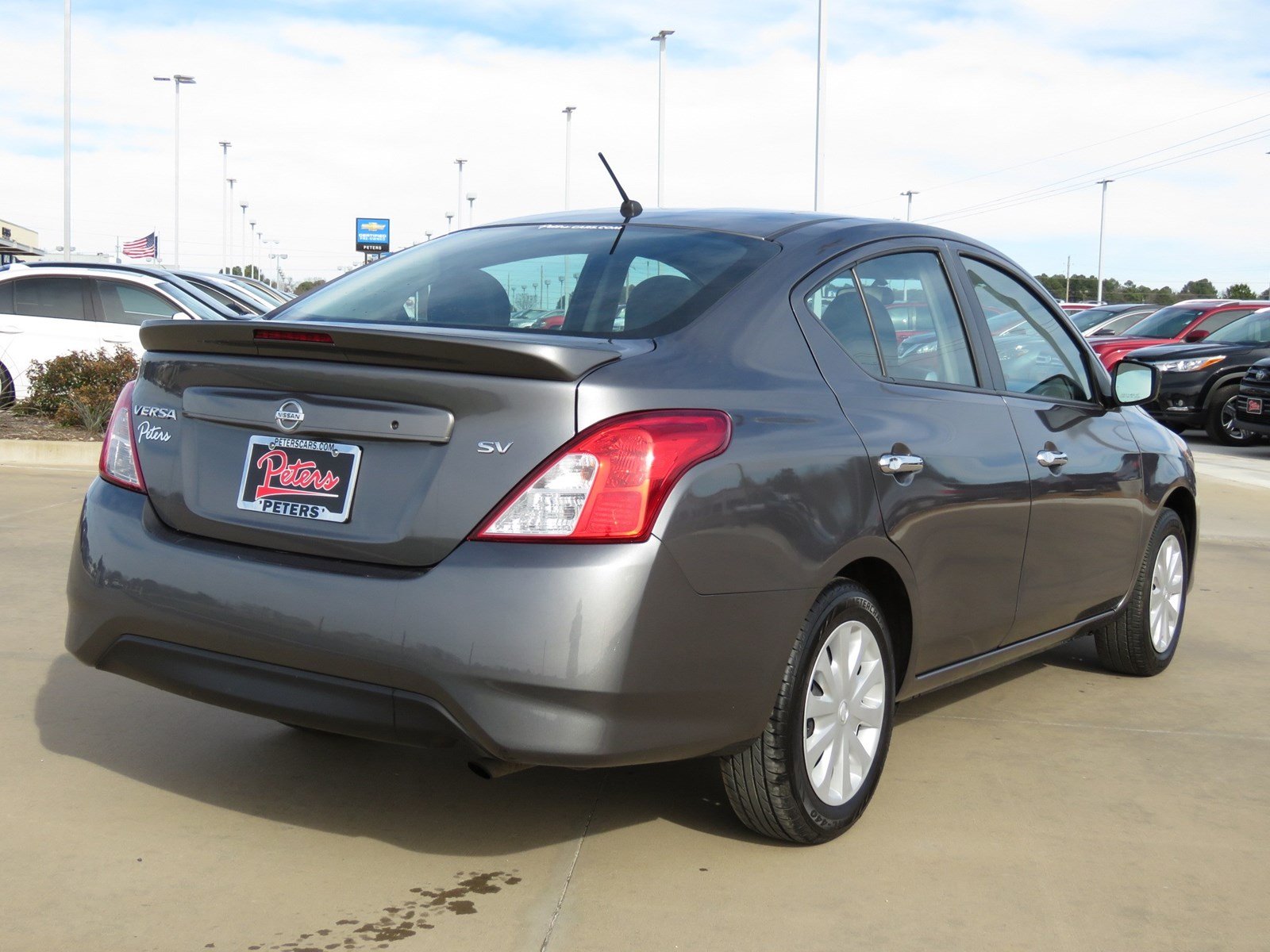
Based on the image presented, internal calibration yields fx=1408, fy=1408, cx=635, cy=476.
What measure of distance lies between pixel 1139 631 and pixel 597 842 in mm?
2744

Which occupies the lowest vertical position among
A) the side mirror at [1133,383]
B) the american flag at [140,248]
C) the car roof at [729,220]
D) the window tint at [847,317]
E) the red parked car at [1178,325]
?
the side mirror at [1133,383]

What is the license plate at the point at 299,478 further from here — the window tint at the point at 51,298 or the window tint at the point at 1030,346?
the window tint at the point at 51,298

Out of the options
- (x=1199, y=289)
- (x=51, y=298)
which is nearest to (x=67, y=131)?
(x=51, y=298)

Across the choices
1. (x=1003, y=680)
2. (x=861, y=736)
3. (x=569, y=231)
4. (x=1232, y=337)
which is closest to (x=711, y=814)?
(x=861, y=736)

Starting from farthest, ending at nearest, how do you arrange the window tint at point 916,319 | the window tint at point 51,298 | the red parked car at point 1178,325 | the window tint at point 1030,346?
the red parked car at point 1178,325 → the window tint at point 51,298 → the window tint at point 1030,346 → the window tint at point 916,319

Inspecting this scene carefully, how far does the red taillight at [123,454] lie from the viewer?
3.49 meters

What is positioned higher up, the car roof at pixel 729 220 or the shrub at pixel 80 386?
the car roof at pixel 729 220

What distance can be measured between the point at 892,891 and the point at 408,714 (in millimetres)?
1240

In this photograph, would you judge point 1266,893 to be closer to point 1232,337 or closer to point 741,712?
point 741,712

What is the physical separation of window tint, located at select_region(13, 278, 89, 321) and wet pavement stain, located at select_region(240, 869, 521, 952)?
39.7ft

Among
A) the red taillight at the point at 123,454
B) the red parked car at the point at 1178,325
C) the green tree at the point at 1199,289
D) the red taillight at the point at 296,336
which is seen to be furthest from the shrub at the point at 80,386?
the green tree at the point at 1199,289

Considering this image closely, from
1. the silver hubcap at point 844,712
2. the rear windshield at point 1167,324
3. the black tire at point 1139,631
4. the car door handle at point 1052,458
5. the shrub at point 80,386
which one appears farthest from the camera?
the rear windshield at point 1167,324

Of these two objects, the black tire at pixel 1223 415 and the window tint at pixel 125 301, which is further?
the black tire at pixel 1223 415

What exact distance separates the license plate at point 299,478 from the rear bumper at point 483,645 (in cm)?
11
